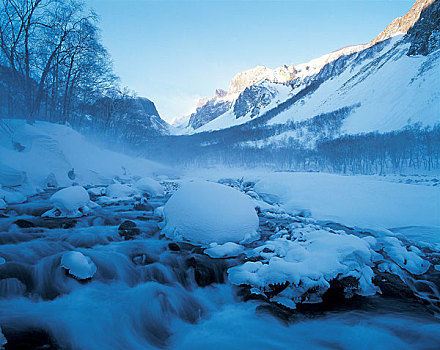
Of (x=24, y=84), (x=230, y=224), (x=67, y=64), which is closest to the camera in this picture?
(x=230, y=224)

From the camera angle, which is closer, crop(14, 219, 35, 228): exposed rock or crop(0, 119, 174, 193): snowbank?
crop(14, 219, 35, 228): exposed rock

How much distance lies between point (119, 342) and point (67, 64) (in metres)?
17.4

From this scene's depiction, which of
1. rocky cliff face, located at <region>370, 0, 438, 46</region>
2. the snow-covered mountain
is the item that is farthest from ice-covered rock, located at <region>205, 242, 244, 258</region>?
rocky cliff face, located at <region>370, 0, 438, 46</region>

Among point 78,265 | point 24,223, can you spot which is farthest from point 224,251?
point 24,223

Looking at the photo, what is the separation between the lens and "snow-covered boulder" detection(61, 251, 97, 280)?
9.83 feet

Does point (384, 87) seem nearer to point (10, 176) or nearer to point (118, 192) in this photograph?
point (118, 192)

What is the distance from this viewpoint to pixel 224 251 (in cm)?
383

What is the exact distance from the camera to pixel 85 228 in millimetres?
5070

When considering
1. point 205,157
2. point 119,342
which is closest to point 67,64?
point 119,342

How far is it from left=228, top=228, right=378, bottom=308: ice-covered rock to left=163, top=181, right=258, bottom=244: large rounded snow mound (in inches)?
35.8

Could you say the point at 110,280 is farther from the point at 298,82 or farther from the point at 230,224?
the point at 298,82

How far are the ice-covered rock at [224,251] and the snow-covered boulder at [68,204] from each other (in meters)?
4.36

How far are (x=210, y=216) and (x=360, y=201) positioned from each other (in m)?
5.85

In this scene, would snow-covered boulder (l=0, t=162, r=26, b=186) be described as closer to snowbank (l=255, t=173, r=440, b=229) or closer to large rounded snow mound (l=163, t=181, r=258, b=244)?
large rounded snow mound (l=163, t=181, r=258, b=244)
